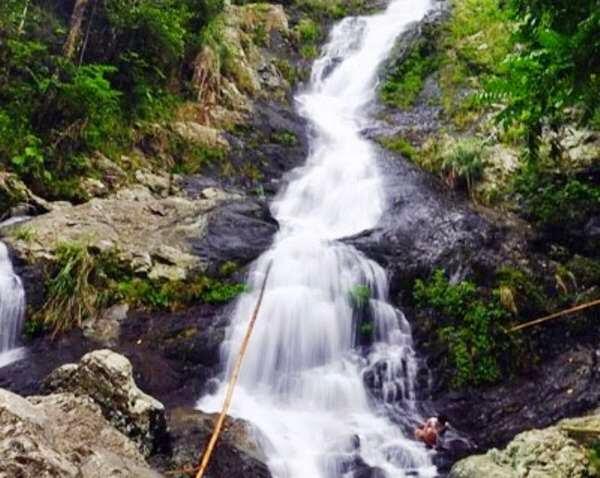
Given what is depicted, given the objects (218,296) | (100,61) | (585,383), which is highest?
(100,61)

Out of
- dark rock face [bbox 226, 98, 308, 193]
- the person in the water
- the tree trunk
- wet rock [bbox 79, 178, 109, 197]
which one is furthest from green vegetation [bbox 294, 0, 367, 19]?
the person in the water

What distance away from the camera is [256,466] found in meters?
6.04

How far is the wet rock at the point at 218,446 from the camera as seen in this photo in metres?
5.77

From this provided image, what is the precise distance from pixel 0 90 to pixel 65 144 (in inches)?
61.5

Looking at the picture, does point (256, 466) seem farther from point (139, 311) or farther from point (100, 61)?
point (100, 61)

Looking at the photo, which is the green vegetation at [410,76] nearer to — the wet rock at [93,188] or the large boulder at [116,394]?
the wet rock at [93,188]

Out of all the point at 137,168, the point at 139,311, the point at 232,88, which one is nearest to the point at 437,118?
the point at 232,88

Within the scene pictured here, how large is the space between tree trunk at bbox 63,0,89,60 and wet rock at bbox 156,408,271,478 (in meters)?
7.83

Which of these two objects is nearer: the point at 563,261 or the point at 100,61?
the point at 563,261

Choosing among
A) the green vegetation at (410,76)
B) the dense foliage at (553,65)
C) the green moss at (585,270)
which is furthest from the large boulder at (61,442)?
the green vegetation at (410,76)

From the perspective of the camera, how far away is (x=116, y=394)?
Answer: 18.0ft

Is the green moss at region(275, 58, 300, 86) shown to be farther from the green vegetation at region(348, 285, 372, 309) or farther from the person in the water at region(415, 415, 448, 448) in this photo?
the person in the water at region(415, 415, 448, 448)

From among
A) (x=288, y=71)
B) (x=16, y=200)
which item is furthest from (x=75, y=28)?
(x=288, y=71)

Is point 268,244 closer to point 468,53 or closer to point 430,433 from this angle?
point 430,433
